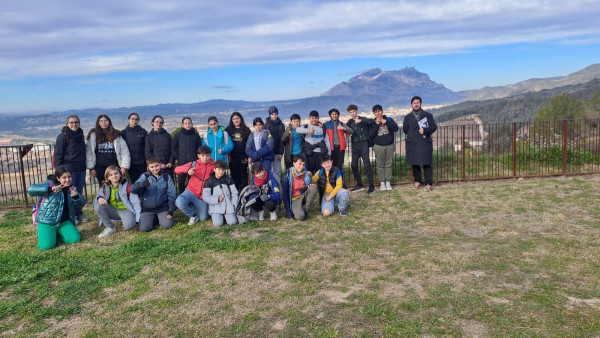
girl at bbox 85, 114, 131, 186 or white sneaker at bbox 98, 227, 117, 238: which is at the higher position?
girl at bbox 85, 114, 131, 186

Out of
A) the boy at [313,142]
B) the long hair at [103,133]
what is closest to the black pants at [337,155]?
the boy at [313,142]

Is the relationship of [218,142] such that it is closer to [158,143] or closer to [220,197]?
[158,143]

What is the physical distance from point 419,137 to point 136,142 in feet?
19.7

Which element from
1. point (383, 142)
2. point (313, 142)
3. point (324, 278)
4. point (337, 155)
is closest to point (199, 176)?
point (313, 142)

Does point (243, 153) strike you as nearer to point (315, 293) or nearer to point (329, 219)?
point (329, 219)

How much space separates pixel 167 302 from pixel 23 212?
21.9 feet

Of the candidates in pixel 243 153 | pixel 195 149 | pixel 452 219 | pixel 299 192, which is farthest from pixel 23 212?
pixel 452 219

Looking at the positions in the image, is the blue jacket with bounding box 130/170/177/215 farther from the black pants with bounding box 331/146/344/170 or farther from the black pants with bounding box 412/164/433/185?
the black pants with bounding box 412/164/433/185

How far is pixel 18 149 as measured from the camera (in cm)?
938

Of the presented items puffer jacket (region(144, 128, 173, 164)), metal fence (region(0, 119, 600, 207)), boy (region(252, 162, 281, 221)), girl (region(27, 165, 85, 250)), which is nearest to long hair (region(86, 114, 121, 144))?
puffer jacket (region(144, 128, 173, 164))

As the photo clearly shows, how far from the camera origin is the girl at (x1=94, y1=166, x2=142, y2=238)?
22.5 ft

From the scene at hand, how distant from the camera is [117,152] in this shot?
7.96 meters

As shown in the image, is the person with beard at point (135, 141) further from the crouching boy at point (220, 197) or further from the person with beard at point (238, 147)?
the crouching boy at point (220, 197)

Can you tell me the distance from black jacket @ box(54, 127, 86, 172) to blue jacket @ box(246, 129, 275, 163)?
305 centimetres
